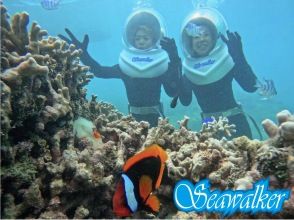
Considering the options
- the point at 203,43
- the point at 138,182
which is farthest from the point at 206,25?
the point at 138,182

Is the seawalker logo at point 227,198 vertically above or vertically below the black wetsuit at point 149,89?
below

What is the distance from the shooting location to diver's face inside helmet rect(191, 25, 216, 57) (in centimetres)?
811

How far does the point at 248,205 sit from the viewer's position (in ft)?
7.97

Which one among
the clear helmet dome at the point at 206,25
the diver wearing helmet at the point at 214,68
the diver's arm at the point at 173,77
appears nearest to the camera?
the diver's arm at the point at 173,77

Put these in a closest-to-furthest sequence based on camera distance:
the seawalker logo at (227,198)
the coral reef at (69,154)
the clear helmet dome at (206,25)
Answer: the seawalker logo at (227,198) → the coral reef at (69,154) → the clear helmet dome at (206,25)

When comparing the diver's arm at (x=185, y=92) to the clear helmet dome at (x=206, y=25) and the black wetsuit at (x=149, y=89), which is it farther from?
the clear helmet dome at (x=206, y=25)

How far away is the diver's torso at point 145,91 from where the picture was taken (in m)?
7.91

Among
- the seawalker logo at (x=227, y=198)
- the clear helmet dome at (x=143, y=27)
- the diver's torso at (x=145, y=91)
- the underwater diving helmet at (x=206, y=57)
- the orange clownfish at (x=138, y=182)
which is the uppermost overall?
the clear helmet dome at (x=143, y=27)

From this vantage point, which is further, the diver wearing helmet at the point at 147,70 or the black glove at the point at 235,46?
the black glove at the point at 235,46

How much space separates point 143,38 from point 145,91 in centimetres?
145

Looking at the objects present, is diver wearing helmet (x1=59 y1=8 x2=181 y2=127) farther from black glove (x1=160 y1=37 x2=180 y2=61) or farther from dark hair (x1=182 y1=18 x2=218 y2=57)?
dark hair (x1=182 y1=18 x2=218 y2=57)

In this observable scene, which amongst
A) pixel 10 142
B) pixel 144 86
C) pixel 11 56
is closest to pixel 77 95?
pixel 11 56

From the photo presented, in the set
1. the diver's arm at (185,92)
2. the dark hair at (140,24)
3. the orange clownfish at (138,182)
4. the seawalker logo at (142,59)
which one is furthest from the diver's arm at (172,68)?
the orange clownfish at (138,182)

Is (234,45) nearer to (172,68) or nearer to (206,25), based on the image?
(206,25)
